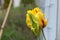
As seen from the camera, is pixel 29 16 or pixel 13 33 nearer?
pixel 29 16

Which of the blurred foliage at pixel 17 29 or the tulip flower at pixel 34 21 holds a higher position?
the tulip flower at pixel 34 21

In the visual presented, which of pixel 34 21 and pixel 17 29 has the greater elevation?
pixel 34 21

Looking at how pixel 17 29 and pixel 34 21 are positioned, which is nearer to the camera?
pixel 34 21

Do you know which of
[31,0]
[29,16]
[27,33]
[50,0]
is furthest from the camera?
[31,0]

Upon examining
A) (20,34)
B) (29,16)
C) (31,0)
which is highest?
(29,16)

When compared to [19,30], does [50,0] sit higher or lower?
higher

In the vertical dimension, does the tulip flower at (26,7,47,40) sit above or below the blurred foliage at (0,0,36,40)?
above

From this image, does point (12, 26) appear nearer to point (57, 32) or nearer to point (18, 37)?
point (18, 37)

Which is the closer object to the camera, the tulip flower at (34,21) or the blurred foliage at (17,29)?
the tulip flower at (34,21)

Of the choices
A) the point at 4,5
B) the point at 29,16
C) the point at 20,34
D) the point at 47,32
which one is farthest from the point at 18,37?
the point at 29,16

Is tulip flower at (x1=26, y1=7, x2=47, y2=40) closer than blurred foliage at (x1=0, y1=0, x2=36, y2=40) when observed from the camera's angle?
Yes

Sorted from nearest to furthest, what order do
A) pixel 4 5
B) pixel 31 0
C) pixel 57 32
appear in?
1. pixel 57 32
2. pixel 31 0
3. pixel 4 5
